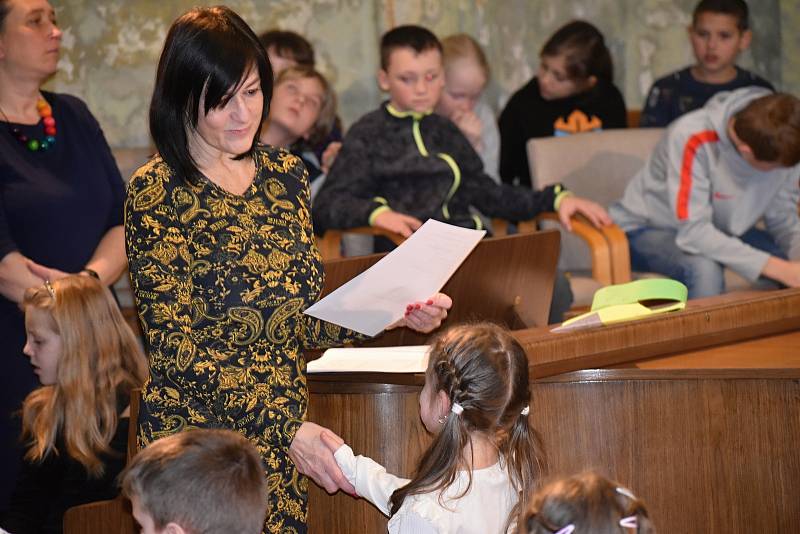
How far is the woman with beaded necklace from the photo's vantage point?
323 centimetres

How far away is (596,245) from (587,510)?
2.57 m

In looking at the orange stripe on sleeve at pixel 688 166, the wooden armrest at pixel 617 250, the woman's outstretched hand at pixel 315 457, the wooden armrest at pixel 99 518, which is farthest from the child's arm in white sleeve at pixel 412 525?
the orange stripe on sleeve at pixel 688 166

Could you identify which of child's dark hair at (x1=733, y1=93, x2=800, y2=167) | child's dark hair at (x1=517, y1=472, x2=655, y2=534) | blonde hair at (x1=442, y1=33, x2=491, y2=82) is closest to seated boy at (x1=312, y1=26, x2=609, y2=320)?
child's dark hair at (x1=733, y1=93, x2=800, y2=167)

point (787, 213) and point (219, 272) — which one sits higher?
point (219, 272)

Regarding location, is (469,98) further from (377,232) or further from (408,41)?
(377,232)

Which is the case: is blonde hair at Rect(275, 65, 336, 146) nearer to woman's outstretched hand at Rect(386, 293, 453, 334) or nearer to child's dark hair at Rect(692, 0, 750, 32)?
child's dark hair at Rect(692, 0, 750, 32)

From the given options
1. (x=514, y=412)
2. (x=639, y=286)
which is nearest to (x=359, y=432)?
(x=514, y=412)

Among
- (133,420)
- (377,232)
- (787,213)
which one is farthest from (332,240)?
(133,420)

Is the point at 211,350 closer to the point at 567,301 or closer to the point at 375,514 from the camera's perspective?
the point at 375,514

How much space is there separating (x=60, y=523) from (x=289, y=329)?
1.01 meters

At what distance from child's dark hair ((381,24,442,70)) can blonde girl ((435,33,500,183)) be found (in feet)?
2.44

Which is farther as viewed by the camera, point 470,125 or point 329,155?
point 470,125

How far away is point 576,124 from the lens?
5215 mm

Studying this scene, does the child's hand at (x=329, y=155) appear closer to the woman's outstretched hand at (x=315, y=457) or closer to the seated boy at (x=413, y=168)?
the seated boy at (x=413, y=168)
